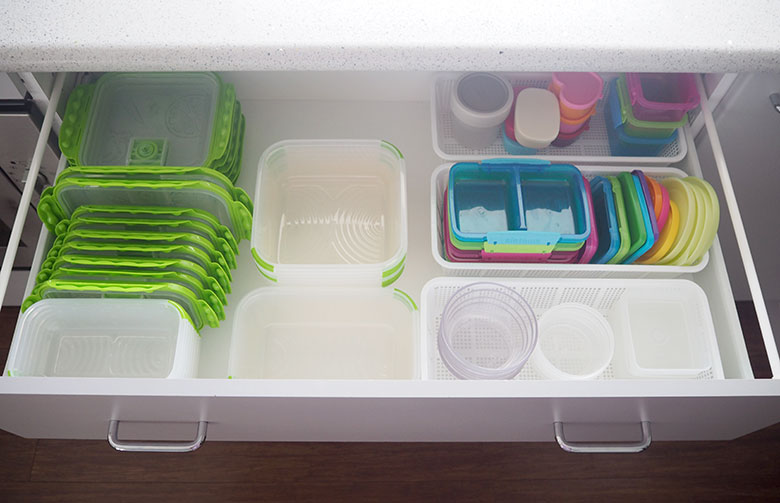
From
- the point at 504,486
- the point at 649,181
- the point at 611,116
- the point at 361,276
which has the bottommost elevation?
the point at 504,486

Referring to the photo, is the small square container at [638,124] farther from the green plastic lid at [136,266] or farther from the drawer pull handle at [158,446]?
the drawer pull handle at [158,446]

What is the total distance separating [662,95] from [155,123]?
920 millimetres

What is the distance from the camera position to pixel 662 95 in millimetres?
1107

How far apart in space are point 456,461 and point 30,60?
1.12 meters

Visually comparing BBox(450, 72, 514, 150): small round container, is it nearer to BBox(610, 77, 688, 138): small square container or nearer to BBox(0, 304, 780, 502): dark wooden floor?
BBox(610, 77, 688, 138): small square container

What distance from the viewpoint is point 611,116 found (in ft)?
3.75

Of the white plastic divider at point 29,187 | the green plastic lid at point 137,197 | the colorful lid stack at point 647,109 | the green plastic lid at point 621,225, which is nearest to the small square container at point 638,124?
the colorful lid stack at point 647,109

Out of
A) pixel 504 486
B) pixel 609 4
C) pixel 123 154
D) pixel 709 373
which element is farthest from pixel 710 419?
pixel 123 154

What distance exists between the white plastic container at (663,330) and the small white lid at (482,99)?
0.38 meters

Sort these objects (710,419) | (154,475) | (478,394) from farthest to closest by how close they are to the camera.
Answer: (154,475) < (710,419) < (478,394)

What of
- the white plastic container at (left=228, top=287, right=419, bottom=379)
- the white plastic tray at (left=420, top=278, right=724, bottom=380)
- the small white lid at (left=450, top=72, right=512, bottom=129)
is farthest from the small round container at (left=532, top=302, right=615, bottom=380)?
the small white lid at (left=450, top=72, right=512, bottom=129)

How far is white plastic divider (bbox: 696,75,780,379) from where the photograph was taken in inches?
35.2

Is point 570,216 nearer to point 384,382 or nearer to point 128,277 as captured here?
point 384,382

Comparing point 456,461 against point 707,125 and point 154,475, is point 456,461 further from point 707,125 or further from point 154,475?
point 707,125
